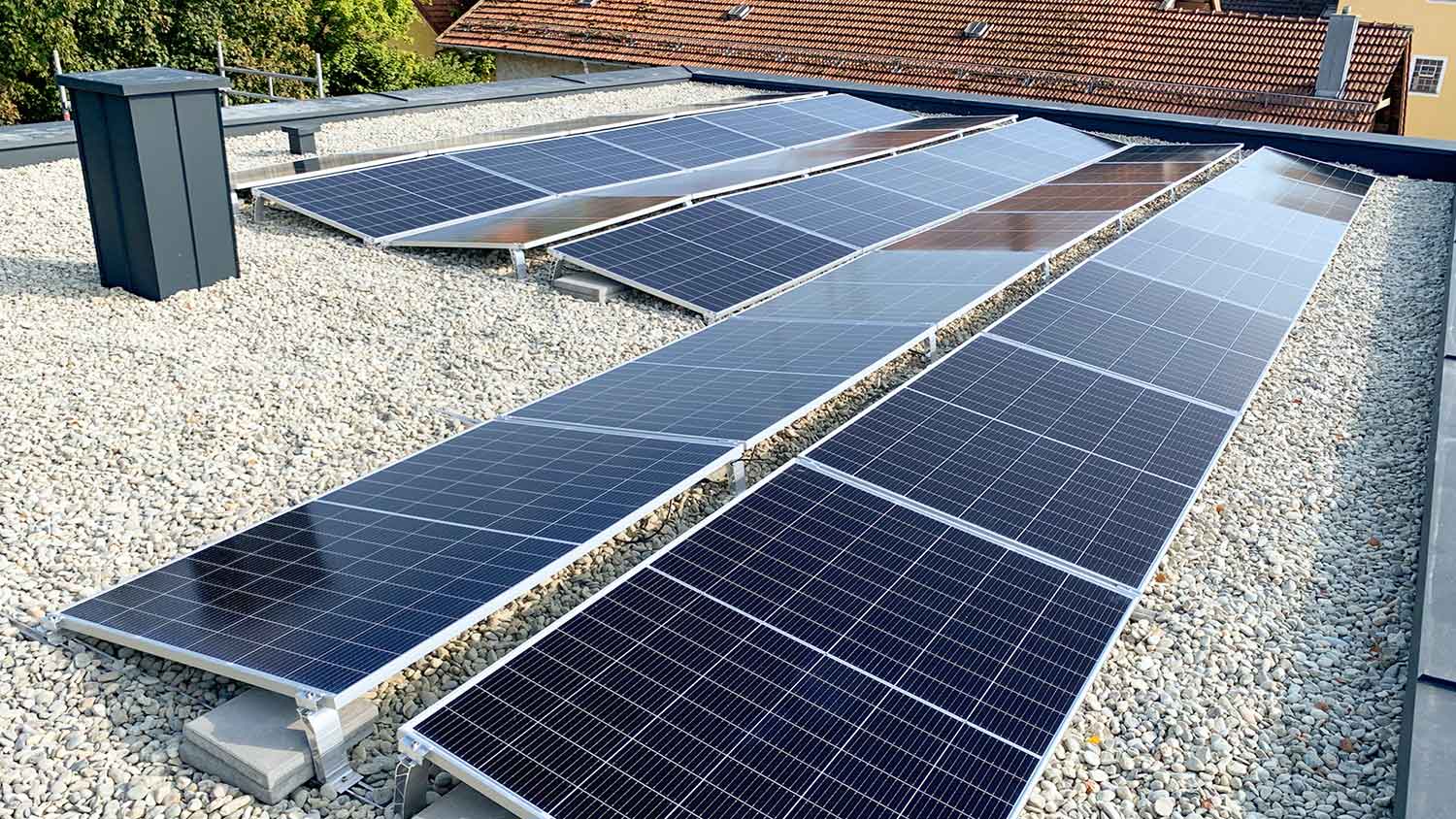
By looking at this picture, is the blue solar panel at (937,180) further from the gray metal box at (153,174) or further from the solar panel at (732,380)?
the gray metal box at (153,174)

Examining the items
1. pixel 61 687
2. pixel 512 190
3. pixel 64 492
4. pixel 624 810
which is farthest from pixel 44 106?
pixel 624 810

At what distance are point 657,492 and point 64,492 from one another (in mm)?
4562

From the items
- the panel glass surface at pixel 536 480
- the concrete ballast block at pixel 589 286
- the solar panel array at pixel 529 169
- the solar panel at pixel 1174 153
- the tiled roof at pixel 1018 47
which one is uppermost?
the tiled roof at pixel 1018 47

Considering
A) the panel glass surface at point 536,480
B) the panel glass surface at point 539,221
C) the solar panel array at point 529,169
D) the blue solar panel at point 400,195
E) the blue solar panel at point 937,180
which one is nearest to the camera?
the panel glass surface at point 536,480

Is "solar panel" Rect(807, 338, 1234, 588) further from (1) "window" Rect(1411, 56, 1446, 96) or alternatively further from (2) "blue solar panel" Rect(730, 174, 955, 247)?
(1) "window" Rect(1411, 56, 1446, 96)

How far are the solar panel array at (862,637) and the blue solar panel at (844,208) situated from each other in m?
5.80

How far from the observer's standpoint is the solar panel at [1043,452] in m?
7.38

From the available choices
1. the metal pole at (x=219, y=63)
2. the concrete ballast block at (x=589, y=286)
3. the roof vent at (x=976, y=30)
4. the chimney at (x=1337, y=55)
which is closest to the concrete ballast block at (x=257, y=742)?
the concrete ballast block at (x=589, y=286)

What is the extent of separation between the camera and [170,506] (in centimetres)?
824

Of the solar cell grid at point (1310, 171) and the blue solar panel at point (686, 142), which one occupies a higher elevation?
the blue solar panel at point (686, 142)

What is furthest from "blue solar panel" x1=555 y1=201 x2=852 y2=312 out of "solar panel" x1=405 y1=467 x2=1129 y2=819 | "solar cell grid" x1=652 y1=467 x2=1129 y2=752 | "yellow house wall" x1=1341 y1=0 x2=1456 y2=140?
"yellow house wall" x1=1341 y1=0 x2=1456 y2=140

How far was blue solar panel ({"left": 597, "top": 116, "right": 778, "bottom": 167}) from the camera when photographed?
57.9 feet

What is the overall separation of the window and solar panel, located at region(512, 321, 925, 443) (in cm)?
3925

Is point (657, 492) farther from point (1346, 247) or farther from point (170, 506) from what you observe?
point (1346, 247)
